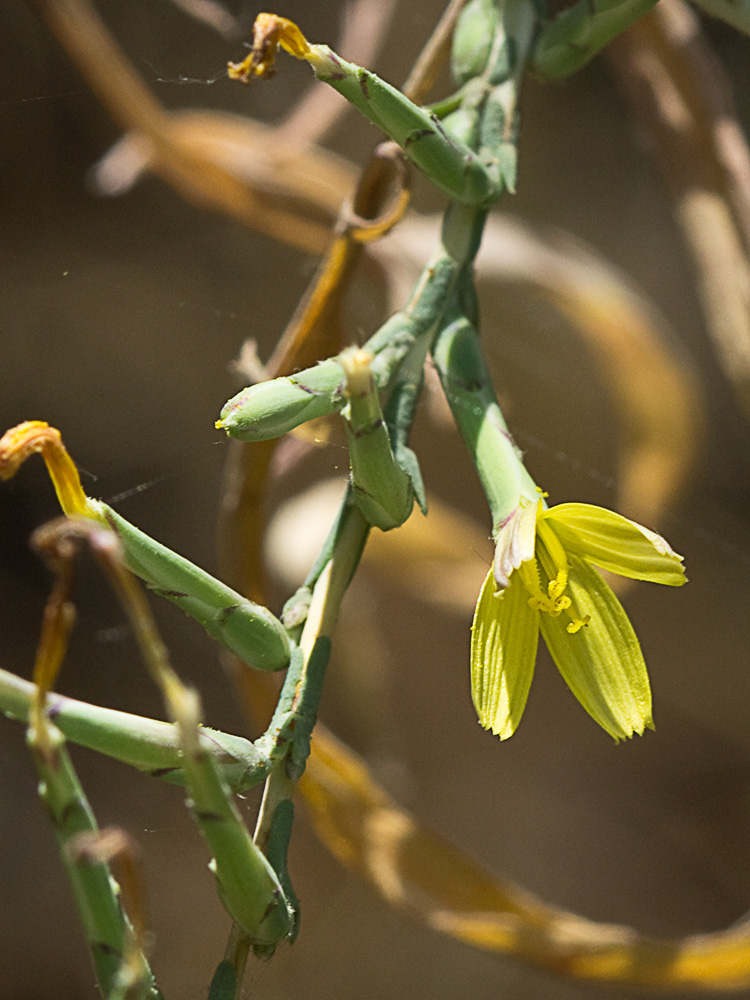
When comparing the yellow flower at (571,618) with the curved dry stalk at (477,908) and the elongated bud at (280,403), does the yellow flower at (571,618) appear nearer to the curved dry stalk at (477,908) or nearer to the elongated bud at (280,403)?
the elongated bud at (280,403)

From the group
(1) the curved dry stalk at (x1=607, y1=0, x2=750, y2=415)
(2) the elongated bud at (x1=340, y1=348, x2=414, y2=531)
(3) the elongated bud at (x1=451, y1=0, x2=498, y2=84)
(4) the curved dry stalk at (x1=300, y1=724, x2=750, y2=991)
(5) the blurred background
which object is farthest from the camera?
(5) the blurred background

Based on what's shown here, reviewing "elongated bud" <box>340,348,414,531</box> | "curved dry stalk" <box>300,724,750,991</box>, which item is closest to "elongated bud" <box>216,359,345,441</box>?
"elongated bud" <box>340,348,414,531</box>

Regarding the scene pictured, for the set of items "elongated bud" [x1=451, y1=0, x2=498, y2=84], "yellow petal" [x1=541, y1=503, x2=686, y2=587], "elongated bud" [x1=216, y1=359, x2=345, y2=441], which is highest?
"elongated bud" [x1=451, y1=0, x2=498, y2=84]

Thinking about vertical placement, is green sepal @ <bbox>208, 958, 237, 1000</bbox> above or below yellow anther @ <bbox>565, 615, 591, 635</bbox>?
below

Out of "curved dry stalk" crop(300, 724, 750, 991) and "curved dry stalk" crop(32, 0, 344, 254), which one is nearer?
"curved dry stalk" crop(300, 724, 750, 991)

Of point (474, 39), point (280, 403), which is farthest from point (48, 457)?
point (474, 39)

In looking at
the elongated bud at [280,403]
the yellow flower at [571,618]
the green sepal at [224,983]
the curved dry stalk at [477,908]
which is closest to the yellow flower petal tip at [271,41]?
the elongated bud at [280,403]

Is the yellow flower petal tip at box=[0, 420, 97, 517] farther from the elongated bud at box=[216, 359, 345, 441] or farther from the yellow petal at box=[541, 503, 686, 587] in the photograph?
the yellow petal at box=[541, 503, 686, 587]
